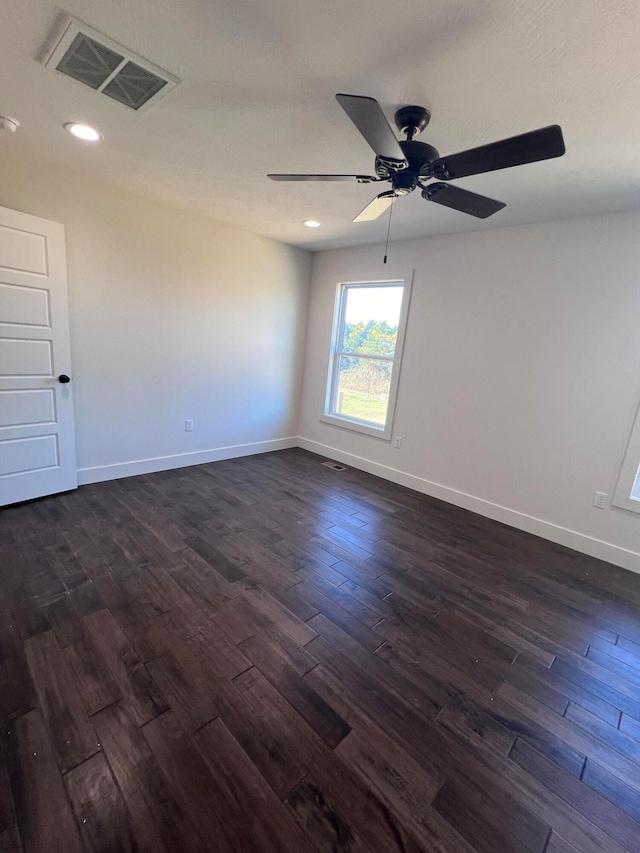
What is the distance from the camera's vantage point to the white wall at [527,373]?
272cm

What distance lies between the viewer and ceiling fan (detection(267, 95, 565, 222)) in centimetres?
129

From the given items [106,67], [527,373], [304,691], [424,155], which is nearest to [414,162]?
[424,155]

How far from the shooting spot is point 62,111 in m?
1.95

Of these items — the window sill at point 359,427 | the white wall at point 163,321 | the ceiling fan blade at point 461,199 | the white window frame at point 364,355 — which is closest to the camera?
the ceiling fan blade at point 461,199

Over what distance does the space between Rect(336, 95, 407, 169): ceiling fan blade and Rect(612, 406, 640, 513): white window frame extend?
2504 millimetres

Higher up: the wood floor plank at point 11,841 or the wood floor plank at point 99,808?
the wood floor plank at point 11,841

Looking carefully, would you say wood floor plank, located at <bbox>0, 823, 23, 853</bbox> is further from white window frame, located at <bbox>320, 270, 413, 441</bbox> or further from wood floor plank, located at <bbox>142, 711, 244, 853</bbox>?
white window frame, located at <bbox>320, 270, 413, 441</bbox>

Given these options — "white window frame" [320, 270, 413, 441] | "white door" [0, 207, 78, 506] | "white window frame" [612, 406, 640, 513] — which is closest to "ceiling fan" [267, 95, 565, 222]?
"white window frame" [320, 270, 413, 441]

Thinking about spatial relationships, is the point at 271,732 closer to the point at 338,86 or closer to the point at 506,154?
the point at 506,154

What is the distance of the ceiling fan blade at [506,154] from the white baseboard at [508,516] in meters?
2.76

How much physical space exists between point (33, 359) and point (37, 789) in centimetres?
266

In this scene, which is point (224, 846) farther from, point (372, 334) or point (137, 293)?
point (372, 334)

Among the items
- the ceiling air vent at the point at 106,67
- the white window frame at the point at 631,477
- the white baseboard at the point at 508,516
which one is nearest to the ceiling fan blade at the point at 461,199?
the ceiling air vent at the point at 106,67

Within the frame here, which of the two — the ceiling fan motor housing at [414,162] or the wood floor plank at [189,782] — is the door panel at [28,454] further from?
the ceiling fan motor housing at [414,162]
